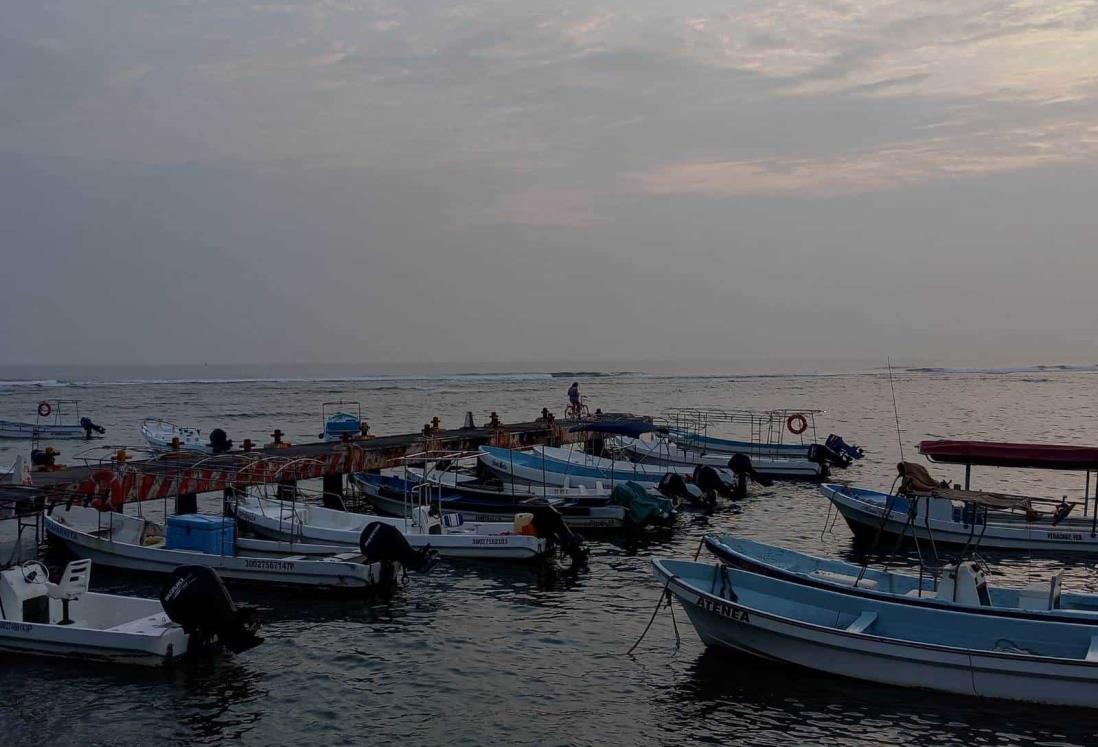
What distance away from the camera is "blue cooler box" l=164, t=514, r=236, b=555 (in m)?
20.2

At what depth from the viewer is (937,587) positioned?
1532 cm

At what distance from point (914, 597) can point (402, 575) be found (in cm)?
1065

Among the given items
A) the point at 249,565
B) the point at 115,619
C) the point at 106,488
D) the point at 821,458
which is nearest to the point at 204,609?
the point at 115,619

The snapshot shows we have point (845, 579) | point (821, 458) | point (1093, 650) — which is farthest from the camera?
point (821, 458)

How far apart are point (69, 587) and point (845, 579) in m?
13.8

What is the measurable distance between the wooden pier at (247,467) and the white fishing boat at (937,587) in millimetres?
13435

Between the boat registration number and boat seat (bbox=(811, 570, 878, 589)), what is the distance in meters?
2.60

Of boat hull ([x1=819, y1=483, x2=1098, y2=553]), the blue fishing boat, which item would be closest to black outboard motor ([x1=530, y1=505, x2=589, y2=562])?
the blue fishing boat

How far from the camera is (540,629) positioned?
17422 mm

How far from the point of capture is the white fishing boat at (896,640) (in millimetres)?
13094

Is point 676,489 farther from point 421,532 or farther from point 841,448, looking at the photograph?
point 841,448

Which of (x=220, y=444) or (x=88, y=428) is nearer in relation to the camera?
(x=220, y=444)

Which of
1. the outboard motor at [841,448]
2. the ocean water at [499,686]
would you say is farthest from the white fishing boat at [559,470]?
the outboard motor at [841,448]

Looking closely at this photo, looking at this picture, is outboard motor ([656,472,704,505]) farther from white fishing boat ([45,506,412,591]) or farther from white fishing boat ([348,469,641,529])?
white fishing boat ([45,506,412,591])
